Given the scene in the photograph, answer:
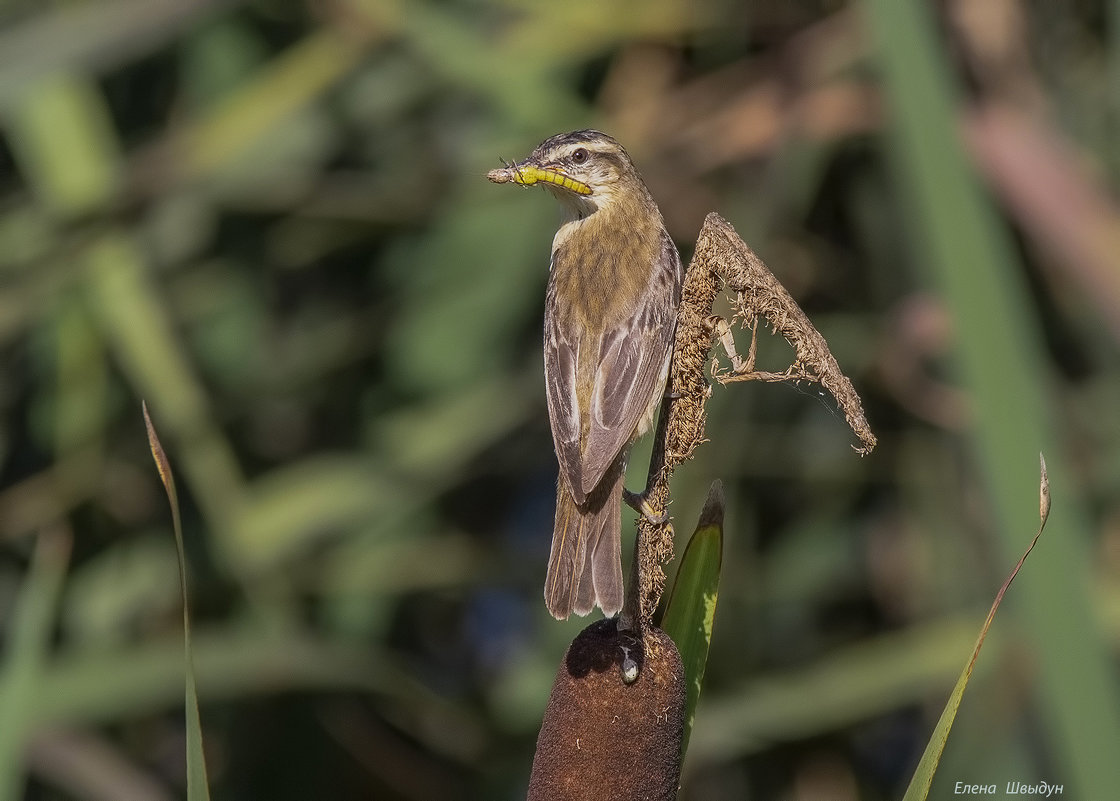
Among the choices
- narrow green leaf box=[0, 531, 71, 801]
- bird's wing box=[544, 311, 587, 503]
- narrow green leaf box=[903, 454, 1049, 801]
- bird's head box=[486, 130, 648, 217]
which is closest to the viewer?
narrow green leaf box=[903, 454, 1049, 801]

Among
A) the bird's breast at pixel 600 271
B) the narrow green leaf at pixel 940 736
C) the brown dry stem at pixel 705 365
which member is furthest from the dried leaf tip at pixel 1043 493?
the bird's breast at pixel 600 271

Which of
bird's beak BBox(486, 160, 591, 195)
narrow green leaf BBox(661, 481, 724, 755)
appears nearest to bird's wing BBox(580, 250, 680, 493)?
bird's beak BBox(486, 160, 591, 195)

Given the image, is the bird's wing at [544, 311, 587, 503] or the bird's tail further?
the bird's wing at [544, 311, 587, 503]

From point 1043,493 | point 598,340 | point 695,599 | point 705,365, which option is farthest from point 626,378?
point 1043,493

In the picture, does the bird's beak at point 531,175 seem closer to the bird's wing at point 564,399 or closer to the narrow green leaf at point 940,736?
the bird's wing at point 564,399

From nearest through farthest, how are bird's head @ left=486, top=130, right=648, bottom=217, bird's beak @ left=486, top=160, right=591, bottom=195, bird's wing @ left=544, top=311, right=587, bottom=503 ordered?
1. bird's wing @ left=544, top=311, right=587, bottom=503
2. bird's beak @ left=486, top=160, right=591, bottom=195
3. bird's head @ left=486, top=130, right=648, bottom=217

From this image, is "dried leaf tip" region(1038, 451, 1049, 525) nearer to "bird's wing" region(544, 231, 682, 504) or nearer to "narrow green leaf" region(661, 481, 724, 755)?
"narrow green leaf" region(661, 481, 724, 755)
